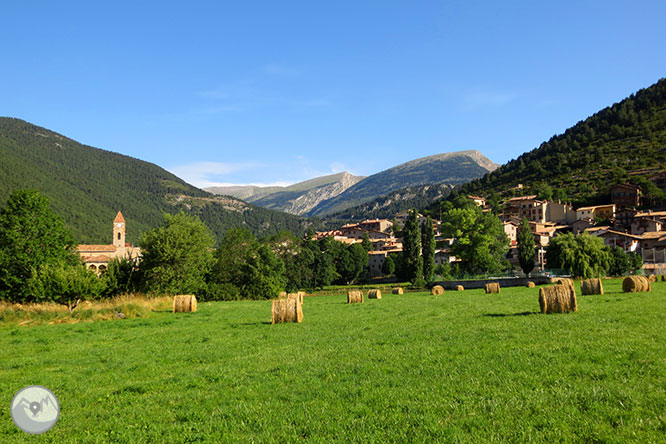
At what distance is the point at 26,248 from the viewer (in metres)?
45.5

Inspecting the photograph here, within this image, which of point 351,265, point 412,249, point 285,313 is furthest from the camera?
point 351,265

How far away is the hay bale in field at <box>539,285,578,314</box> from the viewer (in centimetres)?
1873

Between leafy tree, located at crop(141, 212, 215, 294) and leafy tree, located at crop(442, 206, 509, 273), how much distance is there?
46.8 meters

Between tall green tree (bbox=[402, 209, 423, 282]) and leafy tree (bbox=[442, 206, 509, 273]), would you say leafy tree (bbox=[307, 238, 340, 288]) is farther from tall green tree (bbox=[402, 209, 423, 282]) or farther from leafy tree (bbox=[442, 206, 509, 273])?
leafy tree (bbox=[442, 206, 509, 273])

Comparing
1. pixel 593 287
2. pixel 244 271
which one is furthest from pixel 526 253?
pixel 593 287

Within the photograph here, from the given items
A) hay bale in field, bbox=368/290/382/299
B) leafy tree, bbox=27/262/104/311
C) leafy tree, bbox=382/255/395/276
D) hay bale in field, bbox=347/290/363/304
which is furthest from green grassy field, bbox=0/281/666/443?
leafy tree, bbox=382/255/395/276

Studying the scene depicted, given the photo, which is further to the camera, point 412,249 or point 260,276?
point 412,249

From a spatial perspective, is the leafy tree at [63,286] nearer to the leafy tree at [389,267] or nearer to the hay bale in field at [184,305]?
the hay bale in field at [184,305]

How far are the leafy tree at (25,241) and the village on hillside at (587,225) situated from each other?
67.9m

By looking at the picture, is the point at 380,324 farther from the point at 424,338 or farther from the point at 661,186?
the point at 661,186

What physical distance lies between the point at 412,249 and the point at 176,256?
44883mm

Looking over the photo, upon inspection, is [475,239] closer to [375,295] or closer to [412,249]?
[412,249]

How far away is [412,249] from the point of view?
83.4 meters

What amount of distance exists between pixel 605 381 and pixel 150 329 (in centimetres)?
1913
